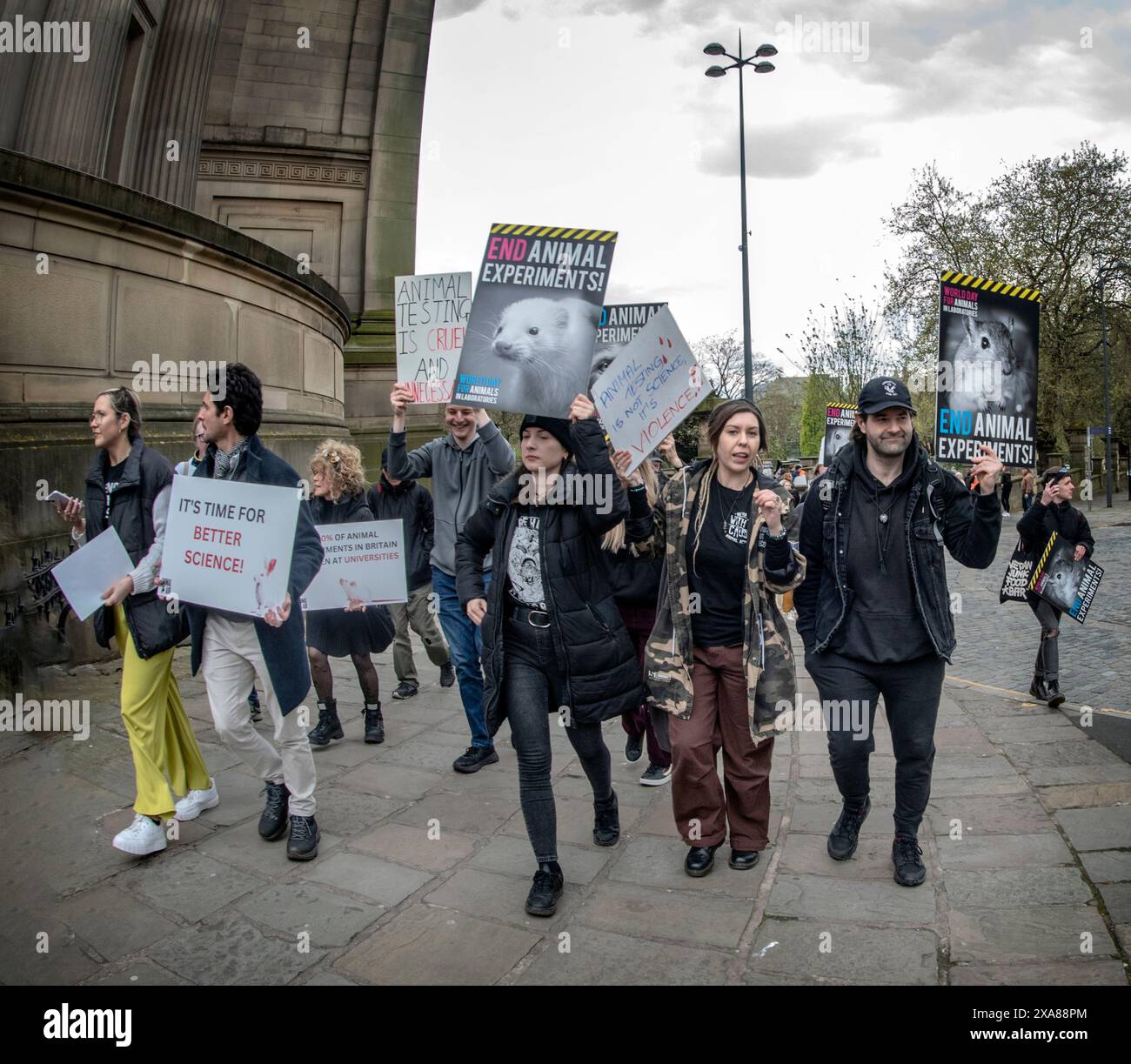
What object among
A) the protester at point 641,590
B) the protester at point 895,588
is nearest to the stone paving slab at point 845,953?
the protester at point 895,588

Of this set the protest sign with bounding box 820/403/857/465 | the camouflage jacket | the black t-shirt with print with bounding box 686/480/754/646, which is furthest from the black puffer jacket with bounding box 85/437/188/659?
the protest sign with bounding box 820/403/857/465

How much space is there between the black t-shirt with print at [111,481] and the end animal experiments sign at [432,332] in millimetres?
1805

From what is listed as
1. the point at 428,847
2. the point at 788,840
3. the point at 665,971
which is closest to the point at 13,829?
the point at 428,847

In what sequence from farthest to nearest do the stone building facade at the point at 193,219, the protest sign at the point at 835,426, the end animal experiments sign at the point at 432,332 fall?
the protest sign at the point at 835,426 < the stone building facade at the point at 193,219 < the end animal experiments sign at the point at 432,332

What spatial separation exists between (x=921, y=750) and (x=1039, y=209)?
3669 cm

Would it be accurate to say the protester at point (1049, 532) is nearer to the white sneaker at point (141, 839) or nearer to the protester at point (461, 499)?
the protester at point (461, 499)

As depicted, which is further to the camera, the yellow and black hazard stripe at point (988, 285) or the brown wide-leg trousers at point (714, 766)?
the yellow and black hazard stripe at point (988, 285)

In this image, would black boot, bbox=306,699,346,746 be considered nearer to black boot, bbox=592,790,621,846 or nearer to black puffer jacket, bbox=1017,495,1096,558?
black boot, bbox=592,790,621,846

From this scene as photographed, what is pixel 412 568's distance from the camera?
22.7 ft

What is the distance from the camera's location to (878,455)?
403 centimetres

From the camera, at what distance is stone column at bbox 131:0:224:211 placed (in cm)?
1277

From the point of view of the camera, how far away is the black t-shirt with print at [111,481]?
4.42m

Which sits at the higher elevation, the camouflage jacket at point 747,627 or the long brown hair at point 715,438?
the long brown hair at point 715,438
